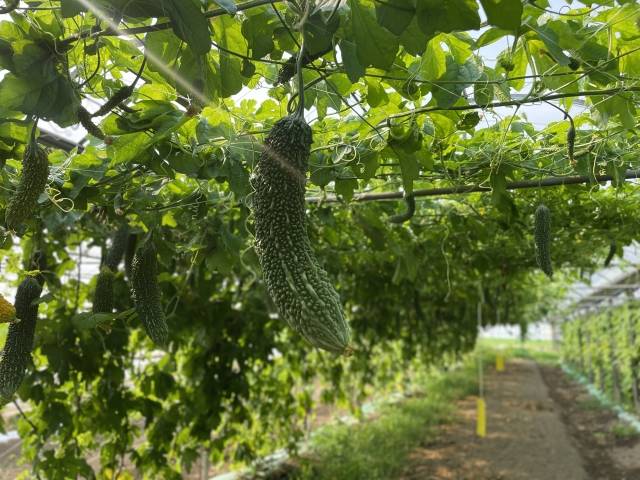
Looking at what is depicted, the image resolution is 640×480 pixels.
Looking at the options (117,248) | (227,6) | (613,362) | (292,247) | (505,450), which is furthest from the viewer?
(613,362)

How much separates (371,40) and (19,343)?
1511mm

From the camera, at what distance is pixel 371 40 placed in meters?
1.33

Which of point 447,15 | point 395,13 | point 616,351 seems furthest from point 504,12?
point 616,351

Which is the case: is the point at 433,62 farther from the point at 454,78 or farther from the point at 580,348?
the point at 580,348

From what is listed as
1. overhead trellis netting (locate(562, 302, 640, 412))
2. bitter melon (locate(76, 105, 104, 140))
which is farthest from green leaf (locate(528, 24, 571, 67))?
overhead trellis netting (locate(562, 302, 640, 412))

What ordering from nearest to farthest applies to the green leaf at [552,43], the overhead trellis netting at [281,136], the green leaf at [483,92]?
the overhead trellis netting at [281,136] < the green leaf at [552,43] < the green leaf at [483,92]

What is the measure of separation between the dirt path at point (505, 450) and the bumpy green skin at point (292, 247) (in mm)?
7335

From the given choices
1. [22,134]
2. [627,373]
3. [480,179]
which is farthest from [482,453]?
[22,134]

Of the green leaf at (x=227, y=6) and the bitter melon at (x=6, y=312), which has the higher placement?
the green leaf at (x=227, y=6)

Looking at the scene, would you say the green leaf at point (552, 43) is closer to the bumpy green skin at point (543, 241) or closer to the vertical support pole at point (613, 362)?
the bumpy green skin at point (543, 241)

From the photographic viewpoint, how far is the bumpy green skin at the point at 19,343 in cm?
183

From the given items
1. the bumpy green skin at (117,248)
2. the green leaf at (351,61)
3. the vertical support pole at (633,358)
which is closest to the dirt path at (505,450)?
the vertical support pole at (633,358)

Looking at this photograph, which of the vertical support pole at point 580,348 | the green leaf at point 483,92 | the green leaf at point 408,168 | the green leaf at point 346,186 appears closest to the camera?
the green leaf at point 483,92

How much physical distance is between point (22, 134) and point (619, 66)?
1.95 m
